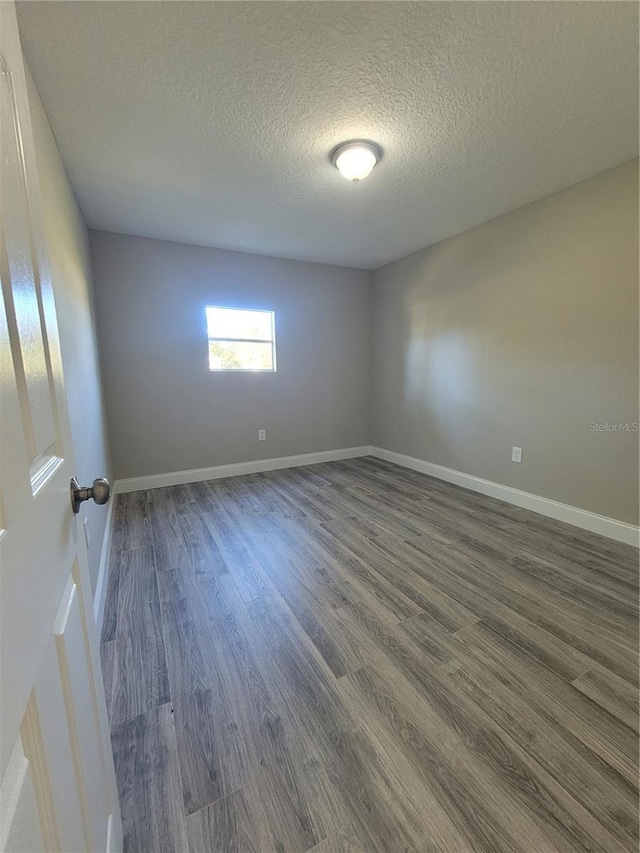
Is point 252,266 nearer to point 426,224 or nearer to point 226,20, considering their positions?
point 426,224

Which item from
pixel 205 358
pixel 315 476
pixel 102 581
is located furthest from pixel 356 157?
pixel 315 476

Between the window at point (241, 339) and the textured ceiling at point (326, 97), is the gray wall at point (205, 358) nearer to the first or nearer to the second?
the window at point (241, 339)

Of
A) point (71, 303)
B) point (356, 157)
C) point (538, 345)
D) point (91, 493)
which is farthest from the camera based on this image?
point (538, 345)

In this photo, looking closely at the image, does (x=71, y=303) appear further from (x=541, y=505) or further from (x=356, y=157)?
(x=541, y=505)

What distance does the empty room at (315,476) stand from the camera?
666 mm

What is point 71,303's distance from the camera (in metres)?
1.77

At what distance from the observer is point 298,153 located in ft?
6.53

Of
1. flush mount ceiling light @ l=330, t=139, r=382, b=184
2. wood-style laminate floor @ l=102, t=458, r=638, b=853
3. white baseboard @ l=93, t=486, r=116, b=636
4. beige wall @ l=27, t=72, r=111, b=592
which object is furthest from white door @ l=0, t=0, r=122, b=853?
flush mount ceiling light @ l=330, t=139, r=382, b=184

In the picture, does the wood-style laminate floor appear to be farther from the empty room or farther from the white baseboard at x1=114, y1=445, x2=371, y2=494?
the white baseboard at x1=114, y1=445, x2=371, y2=494

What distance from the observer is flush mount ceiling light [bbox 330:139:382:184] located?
74.6 inches

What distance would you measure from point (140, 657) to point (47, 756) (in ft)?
4.03

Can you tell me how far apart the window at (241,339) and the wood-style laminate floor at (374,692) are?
2.02 meters

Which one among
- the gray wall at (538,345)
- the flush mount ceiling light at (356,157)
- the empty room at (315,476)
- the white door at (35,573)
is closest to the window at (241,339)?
the empty room at (315,476)

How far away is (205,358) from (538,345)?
312cm
